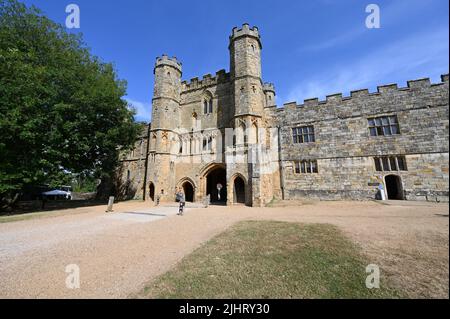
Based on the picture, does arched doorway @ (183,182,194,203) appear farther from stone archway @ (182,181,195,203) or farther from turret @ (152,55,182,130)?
turret @ (152,55,182,130)

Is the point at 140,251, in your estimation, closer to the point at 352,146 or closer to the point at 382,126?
the point at 352,146

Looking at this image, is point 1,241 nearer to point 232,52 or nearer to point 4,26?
point 4,26

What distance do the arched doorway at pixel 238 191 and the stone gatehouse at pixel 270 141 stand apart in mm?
90

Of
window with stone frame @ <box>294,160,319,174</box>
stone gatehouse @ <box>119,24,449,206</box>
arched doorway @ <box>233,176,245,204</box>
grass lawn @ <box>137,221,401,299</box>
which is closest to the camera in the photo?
grass lawn @ <box>137,221,401,299</box>

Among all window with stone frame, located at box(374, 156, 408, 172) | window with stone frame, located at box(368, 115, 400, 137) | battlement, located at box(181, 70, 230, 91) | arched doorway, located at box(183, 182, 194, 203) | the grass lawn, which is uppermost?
battlement, located at box(181, 70, 230, 91)

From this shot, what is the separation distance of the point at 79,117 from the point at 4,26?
8993mm

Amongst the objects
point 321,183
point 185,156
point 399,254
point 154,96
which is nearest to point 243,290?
point 399,254

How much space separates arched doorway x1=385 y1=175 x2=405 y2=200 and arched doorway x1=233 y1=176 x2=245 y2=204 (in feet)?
35.2

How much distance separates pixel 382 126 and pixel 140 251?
57.5ft

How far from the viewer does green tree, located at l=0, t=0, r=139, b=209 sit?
12.1 m

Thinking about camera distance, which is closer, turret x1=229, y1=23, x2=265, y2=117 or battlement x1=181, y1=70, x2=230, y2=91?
turret x1=229, y1=23, x2=265, y2=117

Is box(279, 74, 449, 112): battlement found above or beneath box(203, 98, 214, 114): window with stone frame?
beneath

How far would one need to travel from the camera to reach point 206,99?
21.6 meters

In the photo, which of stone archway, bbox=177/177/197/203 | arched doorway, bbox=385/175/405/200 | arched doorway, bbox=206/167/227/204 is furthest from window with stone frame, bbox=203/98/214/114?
arched doorway, bbox=385/175/405/200
